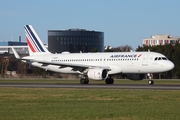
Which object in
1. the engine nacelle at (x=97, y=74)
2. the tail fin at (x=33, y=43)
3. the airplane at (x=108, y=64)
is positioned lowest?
the engine nacelle at (x=97, y=74)

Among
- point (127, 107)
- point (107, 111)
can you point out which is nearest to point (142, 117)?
point (107, 111)

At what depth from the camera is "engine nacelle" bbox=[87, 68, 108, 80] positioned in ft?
189

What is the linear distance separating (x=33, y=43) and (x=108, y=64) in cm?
1614

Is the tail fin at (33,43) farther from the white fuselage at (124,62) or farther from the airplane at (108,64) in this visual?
the white fuselage at (124,62)

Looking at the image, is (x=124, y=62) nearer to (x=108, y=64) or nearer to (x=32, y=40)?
(x=108, y=64)

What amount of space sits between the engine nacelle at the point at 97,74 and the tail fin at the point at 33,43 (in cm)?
1437

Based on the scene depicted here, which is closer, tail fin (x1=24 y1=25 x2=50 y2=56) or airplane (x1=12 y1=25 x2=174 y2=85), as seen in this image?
airplane (x1=12 y1=25 x2=174 y2=85)

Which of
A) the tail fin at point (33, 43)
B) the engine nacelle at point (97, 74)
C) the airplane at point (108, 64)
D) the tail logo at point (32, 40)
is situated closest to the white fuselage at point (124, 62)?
the airplane at point (108, 64)

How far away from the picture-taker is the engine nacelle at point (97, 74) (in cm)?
5775

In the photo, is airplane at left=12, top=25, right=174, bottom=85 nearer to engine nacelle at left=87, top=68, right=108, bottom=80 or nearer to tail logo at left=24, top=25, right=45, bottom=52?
engine nacelle at left=87, top=68, right=108, bottom=80

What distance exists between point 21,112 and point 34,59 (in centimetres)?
4398

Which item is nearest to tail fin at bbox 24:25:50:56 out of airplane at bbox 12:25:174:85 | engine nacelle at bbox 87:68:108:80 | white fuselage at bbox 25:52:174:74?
airplane at bbox 12:25:174:85

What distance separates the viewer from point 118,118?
21938 mm

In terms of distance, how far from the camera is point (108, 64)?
198ft
